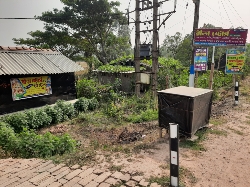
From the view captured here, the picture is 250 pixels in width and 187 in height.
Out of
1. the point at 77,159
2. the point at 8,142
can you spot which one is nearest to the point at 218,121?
the point at 77,159

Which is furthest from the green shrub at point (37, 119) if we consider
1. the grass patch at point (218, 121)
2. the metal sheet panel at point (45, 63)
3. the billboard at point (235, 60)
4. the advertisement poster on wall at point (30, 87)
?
the billboard at point (235, 60)

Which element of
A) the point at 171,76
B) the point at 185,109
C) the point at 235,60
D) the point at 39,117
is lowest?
the point at 39,117

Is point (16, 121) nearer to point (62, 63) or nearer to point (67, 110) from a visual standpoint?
point (67, 110)

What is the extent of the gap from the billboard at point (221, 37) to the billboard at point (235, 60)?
0.61m

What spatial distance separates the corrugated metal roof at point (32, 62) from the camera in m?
9.40

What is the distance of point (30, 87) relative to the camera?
414 inches

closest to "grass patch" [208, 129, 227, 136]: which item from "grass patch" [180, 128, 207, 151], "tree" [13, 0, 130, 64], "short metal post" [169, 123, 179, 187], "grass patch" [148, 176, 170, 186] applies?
"grass patch" [180, 128, 207, 151]

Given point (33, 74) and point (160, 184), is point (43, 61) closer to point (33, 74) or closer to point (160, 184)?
point (33, 74)

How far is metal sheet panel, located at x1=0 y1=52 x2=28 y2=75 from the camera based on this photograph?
8.94 meters

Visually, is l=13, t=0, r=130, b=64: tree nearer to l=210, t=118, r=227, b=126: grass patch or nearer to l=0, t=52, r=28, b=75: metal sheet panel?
l=0, t=52, r=28, b=75: metal sheet panel

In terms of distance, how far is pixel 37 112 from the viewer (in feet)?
29.5

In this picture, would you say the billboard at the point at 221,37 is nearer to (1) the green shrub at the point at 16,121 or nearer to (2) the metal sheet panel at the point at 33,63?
(2) the metal sheet panel at the point at 33,63

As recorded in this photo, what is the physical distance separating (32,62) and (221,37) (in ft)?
33.9

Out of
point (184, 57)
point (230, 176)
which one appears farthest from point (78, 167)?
point (184, 57)
